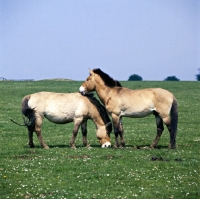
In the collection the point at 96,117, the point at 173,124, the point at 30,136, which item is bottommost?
the point at 30,136

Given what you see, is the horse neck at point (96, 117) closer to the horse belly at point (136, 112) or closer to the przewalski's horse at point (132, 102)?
the przewalski's horse at point (132, 102)

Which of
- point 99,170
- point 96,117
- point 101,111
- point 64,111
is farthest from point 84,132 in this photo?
point 99,170

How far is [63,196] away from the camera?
12.3m

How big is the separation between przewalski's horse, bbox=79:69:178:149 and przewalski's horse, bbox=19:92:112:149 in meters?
0.37

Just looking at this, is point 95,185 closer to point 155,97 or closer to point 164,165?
point 164,165

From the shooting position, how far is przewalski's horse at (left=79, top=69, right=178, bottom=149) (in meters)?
19.2

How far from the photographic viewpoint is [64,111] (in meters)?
19.3

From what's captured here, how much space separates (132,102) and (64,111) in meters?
2.24

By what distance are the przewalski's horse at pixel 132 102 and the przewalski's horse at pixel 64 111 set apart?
1.22ft

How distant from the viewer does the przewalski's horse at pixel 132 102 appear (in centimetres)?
1919

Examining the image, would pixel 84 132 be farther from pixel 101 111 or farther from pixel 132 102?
pixel 132 102

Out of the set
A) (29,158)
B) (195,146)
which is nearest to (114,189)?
(29,158)

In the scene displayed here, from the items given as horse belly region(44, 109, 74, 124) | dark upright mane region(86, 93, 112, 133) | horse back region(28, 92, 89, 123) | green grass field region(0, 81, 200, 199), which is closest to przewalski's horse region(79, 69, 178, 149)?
dark upright mane region(86, 93, 112, 133)

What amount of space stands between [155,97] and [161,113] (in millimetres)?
561
